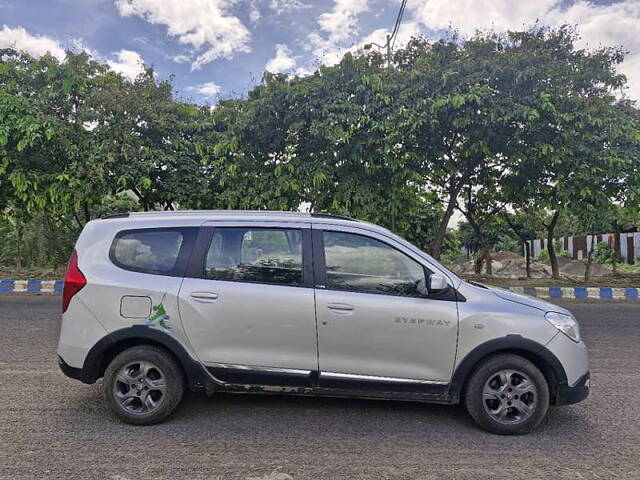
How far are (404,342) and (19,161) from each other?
38.1 feet

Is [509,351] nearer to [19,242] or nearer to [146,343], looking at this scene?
[146,343]

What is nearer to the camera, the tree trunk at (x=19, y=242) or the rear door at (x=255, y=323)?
the rear door at (x=255, y=323)

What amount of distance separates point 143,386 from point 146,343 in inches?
13.7

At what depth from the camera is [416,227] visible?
62.1 feet

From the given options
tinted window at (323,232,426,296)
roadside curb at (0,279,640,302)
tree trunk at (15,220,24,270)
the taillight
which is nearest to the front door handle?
tinted window at (323,232,426,296)

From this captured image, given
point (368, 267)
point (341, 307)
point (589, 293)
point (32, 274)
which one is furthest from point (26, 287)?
point (589, 293)

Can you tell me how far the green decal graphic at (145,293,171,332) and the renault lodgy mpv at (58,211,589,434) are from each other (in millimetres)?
12

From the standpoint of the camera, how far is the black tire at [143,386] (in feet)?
11.8

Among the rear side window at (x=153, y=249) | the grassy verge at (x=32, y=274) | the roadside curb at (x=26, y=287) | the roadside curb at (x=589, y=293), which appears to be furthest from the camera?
the grassy verge at (x=32, y=274)

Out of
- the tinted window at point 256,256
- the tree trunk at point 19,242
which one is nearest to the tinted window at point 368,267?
the tinted window at point 256,256

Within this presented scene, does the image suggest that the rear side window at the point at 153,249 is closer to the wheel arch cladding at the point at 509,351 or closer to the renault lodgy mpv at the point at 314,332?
the renault lodgy mpv at the point at 314,332

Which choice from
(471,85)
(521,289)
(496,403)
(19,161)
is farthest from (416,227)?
(496,403)

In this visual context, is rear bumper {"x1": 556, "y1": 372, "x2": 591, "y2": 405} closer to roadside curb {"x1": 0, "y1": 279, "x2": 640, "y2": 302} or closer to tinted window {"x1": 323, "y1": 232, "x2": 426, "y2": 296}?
tinted window {"x1": 323, "y1": 232, "x2": 426, "y2": 296}

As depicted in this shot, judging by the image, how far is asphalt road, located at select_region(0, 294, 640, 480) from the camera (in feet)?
9.77
